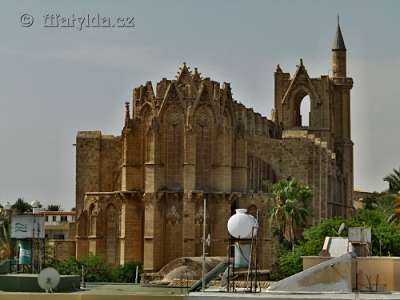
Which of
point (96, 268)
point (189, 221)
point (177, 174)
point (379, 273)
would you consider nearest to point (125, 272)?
point (96, 268)

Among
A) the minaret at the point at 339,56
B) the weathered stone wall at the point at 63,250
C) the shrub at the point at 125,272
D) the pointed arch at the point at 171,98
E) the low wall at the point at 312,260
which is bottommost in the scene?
the shrub at the point at 125,272

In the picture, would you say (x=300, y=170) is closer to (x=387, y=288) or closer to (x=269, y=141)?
(x=269, y=141)

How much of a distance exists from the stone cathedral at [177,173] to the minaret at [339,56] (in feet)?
108

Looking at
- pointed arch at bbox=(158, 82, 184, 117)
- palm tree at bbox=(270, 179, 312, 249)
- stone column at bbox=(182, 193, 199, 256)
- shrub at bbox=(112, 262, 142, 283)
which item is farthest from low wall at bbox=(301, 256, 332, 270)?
pointed arch at bbox=(158, 82, 184, 117)

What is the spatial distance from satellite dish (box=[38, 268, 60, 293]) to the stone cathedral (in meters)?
74.6

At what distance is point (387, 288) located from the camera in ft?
78.5

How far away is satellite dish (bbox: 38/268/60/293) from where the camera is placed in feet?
76.6

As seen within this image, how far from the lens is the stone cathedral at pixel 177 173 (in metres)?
103

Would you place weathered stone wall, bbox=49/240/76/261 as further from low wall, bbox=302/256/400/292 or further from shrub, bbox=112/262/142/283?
low wall, bbox=302/256/400/292

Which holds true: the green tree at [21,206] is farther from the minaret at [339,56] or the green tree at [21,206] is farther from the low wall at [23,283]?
the low wall at [23,283]

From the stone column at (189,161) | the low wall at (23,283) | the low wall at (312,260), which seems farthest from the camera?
the stone column at (189,161)

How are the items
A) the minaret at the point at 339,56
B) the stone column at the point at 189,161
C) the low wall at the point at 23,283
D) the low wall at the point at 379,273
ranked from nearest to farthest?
the low wall at the point at 379,273, the low wall at the point at 23,283, the stone column at the point at 189,161, the minaret at the point at 339,56

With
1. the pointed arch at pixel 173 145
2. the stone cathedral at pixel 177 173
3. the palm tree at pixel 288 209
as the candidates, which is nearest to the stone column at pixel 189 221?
the stone cathedral at pixel 177 173

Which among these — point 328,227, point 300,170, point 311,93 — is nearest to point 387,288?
point 328,227
